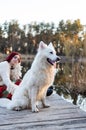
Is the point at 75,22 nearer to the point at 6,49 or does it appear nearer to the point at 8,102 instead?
the point at 6,49

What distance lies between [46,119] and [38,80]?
0.67 meters

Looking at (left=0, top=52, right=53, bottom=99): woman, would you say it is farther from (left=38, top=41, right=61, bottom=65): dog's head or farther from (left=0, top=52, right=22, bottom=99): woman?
(left=38, top=41, right=61, bottom=65): dog's head

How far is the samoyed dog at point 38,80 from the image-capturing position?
14.9 feet

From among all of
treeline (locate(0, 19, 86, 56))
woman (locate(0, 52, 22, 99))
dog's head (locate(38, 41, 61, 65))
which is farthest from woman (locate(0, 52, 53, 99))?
treeline (locate(0, 19, 86, 56))

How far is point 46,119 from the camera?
4125 millimetres

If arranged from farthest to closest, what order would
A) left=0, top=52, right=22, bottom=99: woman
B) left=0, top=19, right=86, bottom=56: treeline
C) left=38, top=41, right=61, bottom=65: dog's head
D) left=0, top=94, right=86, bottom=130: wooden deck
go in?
left=0, top=19, right=86, bottom=56: treeline, left=0, top=52, right=22, bottom=99: woman, left=38, top=41, right=61, bottom=65: dog's head, left=0, top=94, right=86, bottom=130: wooden deck

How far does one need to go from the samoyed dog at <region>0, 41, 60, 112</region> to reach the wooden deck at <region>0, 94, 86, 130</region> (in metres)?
0.14

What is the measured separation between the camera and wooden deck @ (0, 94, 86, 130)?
12.5ft

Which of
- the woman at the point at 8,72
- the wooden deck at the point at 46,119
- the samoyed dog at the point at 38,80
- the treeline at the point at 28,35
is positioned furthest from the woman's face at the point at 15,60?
the treeline at the point at 28,35

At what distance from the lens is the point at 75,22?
4688 centimetres

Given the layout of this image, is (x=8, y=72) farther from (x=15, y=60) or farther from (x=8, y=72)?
(x=15, y=60)

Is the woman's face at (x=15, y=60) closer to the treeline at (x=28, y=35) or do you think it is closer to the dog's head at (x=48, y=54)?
the dog's head at (x=48, y=54)

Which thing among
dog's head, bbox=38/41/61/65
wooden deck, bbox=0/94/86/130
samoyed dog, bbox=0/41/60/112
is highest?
dog's head, bbox=38/41/61/65

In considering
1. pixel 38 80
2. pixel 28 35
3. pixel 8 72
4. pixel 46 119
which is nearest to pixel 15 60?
pixel 8 72
